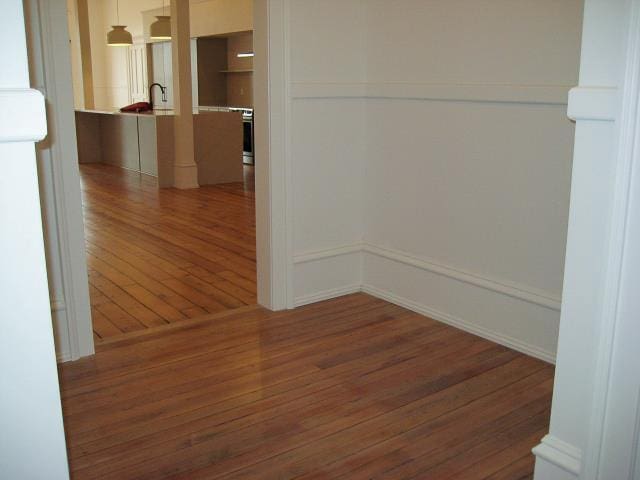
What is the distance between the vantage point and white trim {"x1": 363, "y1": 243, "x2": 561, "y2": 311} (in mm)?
2779

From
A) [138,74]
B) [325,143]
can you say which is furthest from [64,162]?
[138,74]

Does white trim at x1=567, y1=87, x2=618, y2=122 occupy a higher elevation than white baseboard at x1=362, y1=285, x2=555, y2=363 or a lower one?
higher

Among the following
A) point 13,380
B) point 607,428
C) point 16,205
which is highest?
point 16,205

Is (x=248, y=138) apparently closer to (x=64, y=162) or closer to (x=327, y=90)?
(x=327, y=90)

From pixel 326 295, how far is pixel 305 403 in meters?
1.23

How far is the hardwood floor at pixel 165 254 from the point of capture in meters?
3.45

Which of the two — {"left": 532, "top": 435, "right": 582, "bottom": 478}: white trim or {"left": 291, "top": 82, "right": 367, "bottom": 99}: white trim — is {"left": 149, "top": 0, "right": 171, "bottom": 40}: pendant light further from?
{"left": 532, "top": 435, "right": 582, "bottom": 478}: white trim

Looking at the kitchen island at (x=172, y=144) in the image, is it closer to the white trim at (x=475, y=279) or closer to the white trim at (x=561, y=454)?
the white trim at (x=475, y=279)

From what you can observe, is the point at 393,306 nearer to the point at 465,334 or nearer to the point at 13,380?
the point at 465,334

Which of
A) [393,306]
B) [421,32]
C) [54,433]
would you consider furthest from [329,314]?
[54,433]

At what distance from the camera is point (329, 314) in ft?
11.1

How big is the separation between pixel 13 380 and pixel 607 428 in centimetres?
125

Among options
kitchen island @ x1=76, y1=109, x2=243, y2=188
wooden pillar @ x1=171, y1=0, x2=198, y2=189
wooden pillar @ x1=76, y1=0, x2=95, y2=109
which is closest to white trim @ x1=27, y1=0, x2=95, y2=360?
wooden pillar @ x1=171, y1=0, x2=198, y2=189

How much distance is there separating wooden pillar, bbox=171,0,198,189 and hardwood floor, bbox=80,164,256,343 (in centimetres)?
31
